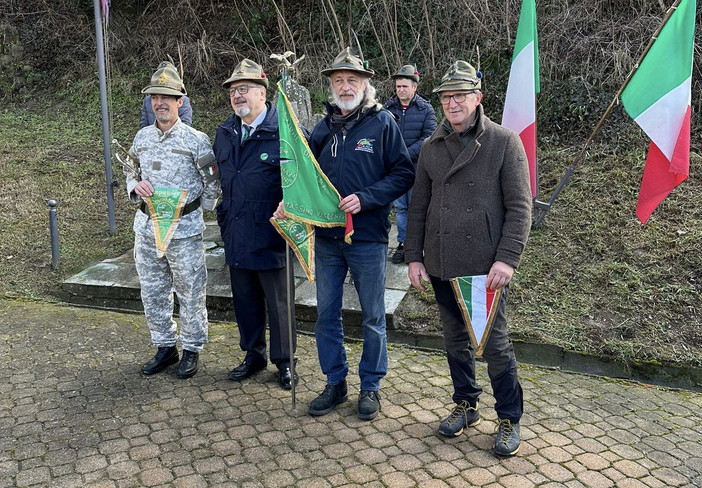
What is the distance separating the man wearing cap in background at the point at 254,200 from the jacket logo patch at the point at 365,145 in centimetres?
64

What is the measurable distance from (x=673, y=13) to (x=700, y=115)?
3204 mm

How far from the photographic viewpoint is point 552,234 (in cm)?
689

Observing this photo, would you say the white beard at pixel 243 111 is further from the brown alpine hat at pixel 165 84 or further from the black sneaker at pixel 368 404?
the black sneaker at pixel 368 404

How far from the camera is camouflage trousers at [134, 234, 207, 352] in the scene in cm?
487

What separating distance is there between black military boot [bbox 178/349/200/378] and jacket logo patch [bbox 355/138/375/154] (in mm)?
1955

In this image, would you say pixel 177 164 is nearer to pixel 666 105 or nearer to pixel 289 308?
pixel 289 308

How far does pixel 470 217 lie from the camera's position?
3.81 metres

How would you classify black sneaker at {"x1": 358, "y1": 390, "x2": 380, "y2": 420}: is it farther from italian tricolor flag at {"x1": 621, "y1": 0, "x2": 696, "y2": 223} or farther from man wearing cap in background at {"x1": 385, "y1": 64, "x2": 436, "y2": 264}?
man wearing cap in background at {"x1": 385, "y1": 64, "x2": 436, "y2": 264}

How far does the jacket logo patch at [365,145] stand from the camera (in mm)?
4191

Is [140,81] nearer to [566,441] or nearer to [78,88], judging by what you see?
[78,88]

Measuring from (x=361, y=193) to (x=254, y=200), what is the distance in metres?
0.83

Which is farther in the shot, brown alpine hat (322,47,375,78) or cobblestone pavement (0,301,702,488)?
brown alpine hat (322,47,375,78)

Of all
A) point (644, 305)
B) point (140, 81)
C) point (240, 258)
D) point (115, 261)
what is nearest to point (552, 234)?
point (644, 305)

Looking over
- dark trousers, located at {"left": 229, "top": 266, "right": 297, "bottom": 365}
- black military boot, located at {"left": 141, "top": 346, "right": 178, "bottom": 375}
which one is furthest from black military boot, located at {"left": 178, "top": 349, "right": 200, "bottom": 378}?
dark trousers, located at {"left": 229, "top": 266, "right": 297, "bottom": 365}
